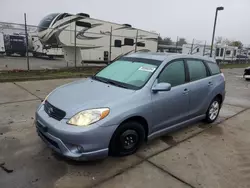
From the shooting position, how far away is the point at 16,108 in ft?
17.3

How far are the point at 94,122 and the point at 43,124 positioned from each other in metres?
0.81

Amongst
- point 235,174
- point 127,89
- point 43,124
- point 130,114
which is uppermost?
point 127,89

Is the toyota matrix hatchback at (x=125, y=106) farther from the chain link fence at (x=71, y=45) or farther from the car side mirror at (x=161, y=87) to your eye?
the chain link fence at (x=71, y=45)

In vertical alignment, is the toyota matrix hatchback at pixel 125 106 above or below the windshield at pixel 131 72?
below

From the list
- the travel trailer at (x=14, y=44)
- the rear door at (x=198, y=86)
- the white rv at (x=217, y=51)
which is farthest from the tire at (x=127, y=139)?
the white rv at (x=217, y=51)

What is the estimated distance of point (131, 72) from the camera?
373cm

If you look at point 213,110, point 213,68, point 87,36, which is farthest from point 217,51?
point 213,110

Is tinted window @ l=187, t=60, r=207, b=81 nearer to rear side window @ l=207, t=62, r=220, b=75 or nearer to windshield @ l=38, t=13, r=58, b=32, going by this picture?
rear side window @ l=207, t=62, r=220, b=75

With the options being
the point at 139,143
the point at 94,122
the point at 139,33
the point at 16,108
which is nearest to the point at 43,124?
the point at 94,122

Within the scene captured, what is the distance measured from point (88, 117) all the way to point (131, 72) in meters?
1.33

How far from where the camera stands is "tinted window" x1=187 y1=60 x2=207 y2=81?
165 inches

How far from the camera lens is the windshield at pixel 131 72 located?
3.46 metres

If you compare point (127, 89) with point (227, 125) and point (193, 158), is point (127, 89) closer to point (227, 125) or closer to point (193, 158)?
point (193, 158)

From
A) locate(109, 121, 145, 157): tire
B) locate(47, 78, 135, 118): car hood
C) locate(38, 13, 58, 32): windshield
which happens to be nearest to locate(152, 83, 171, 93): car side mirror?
locate(47, 78, 135, 118): car hood
